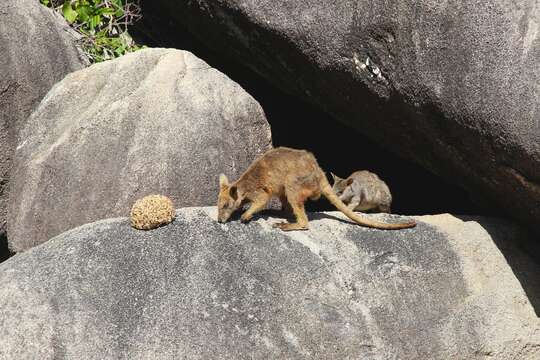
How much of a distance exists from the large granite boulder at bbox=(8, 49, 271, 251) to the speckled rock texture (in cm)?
104

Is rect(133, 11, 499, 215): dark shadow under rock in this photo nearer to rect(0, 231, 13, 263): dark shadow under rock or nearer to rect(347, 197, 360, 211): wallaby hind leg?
rect(347, 197, 360, 211): wallaby hind leg

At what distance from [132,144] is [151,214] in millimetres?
1617

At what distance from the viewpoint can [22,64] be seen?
952cm

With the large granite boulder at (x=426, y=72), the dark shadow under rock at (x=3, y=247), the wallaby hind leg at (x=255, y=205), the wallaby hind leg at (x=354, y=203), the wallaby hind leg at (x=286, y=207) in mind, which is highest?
the large granite boulder at (x=426, y=72)

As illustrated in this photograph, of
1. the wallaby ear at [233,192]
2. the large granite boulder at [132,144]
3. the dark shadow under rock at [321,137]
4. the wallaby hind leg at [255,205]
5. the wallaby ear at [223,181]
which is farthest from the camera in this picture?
the dark shadow under rock at [321,137]

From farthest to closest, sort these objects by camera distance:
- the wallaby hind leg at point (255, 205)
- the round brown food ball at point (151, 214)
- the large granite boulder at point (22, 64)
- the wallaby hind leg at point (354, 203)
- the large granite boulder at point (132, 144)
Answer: the large granite boulder at point (22, 64) → the wallaby hind leg at point (354, 203) → the large granite boulder at point (132, 144) → the wallaby hind leg at point (255, 205) → the round brown food ball at point (151, 214)

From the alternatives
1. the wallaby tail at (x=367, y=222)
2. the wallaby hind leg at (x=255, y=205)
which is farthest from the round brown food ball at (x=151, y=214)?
the wallaby tail at (x=367, y=222)

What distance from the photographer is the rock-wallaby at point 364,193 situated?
8.93 m

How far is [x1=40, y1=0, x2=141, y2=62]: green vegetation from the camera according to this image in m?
10.4

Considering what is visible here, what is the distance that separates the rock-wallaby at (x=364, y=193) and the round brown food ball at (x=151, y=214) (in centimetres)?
245

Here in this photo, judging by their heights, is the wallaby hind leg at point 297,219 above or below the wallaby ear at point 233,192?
above

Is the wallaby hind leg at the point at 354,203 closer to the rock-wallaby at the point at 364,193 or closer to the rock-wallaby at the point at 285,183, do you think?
the rock-wallaby at the point at 364,193

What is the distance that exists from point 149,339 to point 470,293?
2.75m

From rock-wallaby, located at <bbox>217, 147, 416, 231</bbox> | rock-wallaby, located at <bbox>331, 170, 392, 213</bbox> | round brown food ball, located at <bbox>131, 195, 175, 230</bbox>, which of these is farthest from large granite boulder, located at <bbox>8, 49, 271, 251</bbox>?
round brown food ball, located at <bbox>131, 195, 175, 230</bbox>
